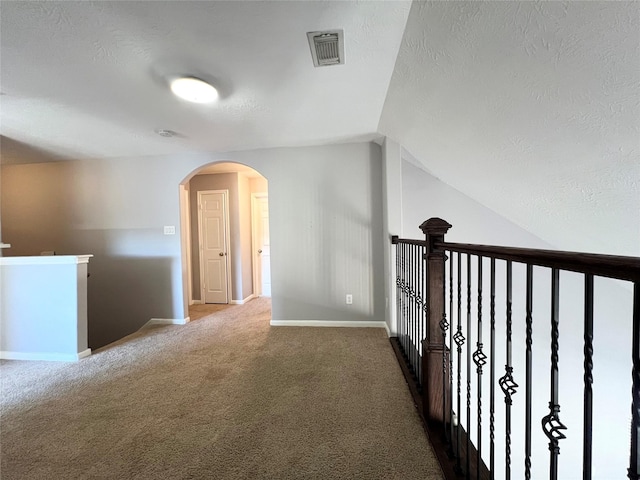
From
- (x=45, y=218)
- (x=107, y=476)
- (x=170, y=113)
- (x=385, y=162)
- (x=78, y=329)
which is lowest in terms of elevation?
(x=107, y=476)

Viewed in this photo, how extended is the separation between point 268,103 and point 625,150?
225 centimetres

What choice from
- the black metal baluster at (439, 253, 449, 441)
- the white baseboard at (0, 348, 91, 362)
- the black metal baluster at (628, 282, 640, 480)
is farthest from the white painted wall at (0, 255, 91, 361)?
the black metal baluster at (628, 282, 640, 480)

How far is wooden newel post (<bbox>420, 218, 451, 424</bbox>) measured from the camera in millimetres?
1434

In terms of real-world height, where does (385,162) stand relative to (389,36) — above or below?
below

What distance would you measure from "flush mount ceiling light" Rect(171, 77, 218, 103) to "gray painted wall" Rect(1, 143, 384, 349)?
1.30 m

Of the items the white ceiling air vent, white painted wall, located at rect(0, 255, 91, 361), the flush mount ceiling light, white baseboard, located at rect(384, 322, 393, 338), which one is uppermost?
the white ceiling air vent

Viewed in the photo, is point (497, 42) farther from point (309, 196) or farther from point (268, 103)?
point (309, 196)

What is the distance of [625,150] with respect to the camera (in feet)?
4.41

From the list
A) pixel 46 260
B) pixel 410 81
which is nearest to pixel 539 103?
pixel 410 81

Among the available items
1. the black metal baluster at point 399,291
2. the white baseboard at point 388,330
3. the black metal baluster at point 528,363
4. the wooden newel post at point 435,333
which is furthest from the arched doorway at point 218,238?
the black metal baluster at point 528,363

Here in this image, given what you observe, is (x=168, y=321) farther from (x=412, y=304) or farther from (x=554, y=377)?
(x=554, y=377)

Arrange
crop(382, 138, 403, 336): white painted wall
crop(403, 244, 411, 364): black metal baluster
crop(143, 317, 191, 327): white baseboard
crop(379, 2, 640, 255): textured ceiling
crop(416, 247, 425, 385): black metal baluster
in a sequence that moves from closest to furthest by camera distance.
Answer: crop(379, 2, 640, 255): textured ceiling, crop(416, 247, 425, 385): black metal baluster, crop(403, 244, 411, 364): black metal baluster, crop(382, 138, 403, 336): white painted wall, crop(143, 317, 191, 327): white baseboard

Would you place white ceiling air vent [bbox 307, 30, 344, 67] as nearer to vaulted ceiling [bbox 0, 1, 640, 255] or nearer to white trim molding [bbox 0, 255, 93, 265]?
vaulted ceiling [bbox 0, 1, 640, 255]

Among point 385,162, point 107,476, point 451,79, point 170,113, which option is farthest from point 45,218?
point 451,79
